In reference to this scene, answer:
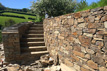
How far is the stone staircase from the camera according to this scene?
15.1 feet

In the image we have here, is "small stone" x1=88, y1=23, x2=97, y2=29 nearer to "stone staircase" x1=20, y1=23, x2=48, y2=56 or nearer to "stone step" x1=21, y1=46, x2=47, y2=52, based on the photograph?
"stone staircase" x1=20, y1=23, x2=48, y2=56

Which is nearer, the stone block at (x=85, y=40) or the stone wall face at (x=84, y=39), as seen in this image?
the stone wall face at (x=84, y=39)

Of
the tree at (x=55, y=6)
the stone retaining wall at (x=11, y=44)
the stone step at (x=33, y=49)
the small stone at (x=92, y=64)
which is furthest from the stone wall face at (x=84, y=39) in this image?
the tree at (x=55, y=6)

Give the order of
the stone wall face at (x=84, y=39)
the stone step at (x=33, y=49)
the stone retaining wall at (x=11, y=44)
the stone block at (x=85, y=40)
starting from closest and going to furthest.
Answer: the stone wall face at (x=84, y=39) → the stone block at (x=85, y=40) → the stone retaining wall at (x=11, y=44) → the stone step at (x=33, y=49)

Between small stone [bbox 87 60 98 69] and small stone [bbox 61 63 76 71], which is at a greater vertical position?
small stone [bbox 87 60 98 69]

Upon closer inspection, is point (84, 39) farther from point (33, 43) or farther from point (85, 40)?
point (33, 43)

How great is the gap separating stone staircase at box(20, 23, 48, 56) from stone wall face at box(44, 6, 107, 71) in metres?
1.61

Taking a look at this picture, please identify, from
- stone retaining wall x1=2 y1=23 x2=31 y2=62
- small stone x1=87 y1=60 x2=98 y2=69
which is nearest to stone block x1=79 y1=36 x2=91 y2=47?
small stone x1=87 y1=60 x2=98 y2=69

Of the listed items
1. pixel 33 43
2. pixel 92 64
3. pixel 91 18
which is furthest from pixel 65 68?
pixel 33 43

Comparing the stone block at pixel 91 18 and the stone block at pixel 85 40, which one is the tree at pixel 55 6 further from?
the stone block at pixel 91 18

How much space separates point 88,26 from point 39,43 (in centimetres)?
340

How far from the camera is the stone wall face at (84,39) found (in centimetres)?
186

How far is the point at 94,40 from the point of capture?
203 centimetres

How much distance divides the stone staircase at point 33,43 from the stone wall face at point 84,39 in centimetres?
161
